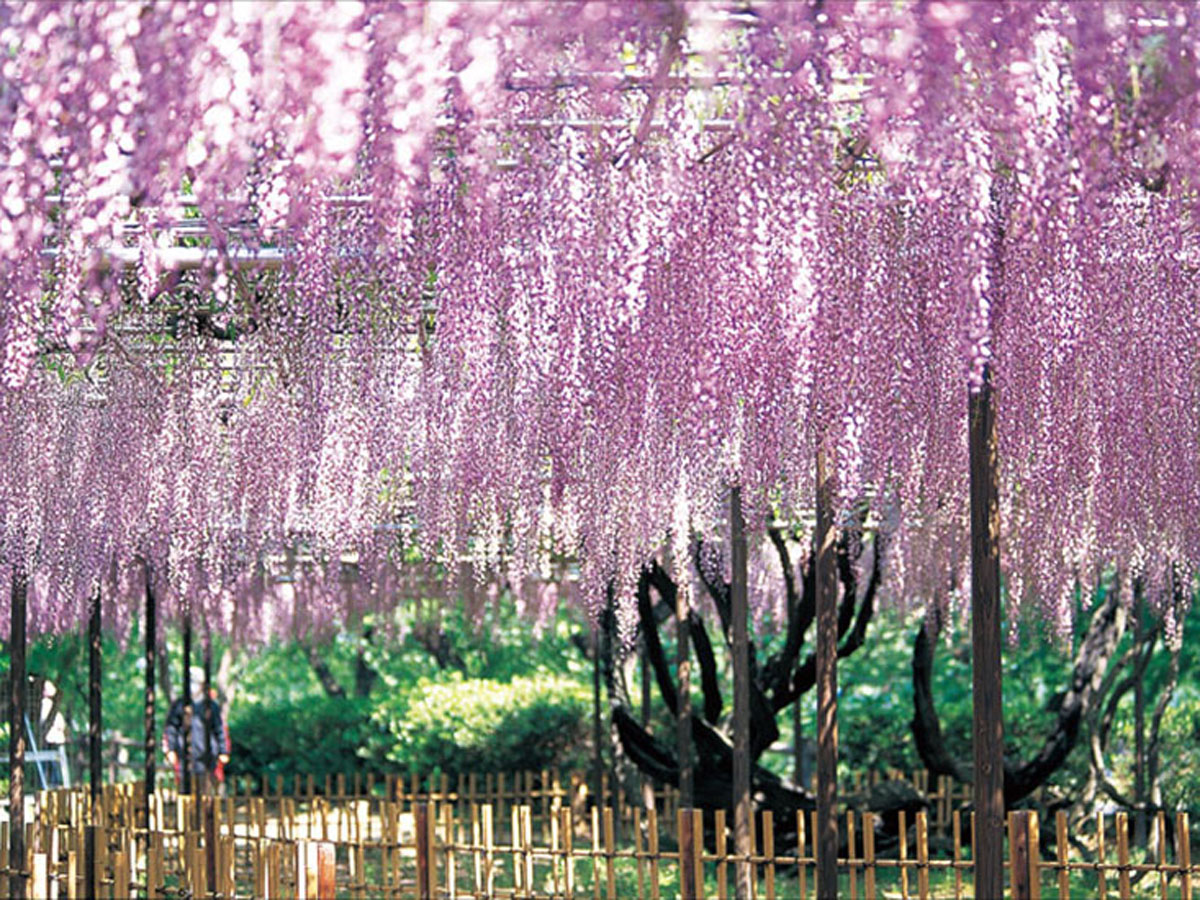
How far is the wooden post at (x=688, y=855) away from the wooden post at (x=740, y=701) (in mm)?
751

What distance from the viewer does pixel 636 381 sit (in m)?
6.11

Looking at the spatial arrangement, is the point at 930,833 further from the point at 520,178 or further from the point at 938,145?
the point at 938,145

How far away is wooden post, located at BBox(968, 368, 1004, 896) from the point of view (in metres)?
4.70

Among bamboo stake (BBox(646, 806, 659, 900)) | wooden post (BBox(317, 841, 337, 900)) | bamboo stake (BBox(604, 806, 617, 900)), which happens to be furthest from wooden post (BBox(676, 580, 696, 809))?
wooden post (BBox(317, 841, 337, 900))

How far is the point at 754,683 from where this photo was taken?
38.3 ft

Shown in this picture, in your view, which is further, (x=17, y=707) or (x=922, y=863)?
(x=17, y=707)

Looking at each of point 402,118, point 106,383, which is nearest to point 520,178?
point 402,118

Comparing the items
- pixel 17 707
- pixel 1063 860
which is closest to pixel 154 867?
pixel 17 707

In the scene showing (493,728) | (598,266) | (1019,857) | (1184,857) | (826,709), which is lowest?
(493,728)

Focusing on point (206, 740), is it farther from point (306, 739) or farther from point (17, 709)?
point (17, 709)

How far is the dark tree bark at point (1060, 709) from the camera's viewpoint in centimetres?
1139

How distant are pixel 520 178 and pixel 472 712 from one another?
13.2 metres

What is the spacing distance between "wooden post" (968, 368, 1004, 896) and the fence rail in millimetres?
1132

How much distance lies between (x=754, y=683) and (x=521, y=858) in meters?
3.72
